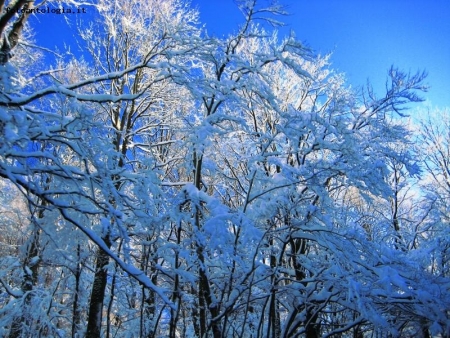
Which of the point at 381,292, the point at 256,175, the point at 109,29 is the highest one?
the point at 109,29

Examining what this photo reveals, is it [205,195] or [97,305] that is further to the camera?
[97,305]

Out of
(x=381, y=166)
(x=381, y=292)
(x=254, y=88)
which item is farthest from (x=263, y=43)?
(x=381, y=292)

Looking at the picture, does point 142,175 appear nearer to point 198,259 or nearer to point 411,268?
point 198,259

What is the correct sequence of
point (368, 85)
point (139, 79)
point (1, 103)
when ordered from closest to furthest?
Answer: 1. point (1, 103)
2. point (368, 85)
3. point (139, 79)

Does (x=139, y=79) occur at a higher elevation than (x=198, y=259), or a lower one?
higher

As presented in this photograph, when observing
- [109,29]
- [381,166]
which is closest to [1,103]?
[381,166]

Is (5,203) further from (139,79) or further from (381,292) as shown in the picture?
(381,292)

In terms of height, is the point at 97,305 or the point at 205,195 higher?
the point at 205,195

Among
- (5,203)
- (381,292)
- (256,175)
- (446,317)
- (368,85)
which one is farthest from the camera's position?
(5,203)

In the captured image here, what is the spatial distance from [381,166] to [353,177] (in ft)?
1.39

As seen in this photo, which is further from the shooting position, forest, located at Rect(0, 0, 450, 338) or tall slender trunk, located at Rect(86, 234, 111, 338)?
tall slender trunk, located at Rect(86, 234, 111, 338)

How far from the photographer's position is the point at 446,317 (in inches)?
124

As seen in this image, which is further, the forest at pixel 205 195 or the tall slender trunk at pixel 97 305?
the tall slender trunk at pixel 97 305

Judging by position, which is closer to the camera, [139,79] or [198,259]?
[198,259]
